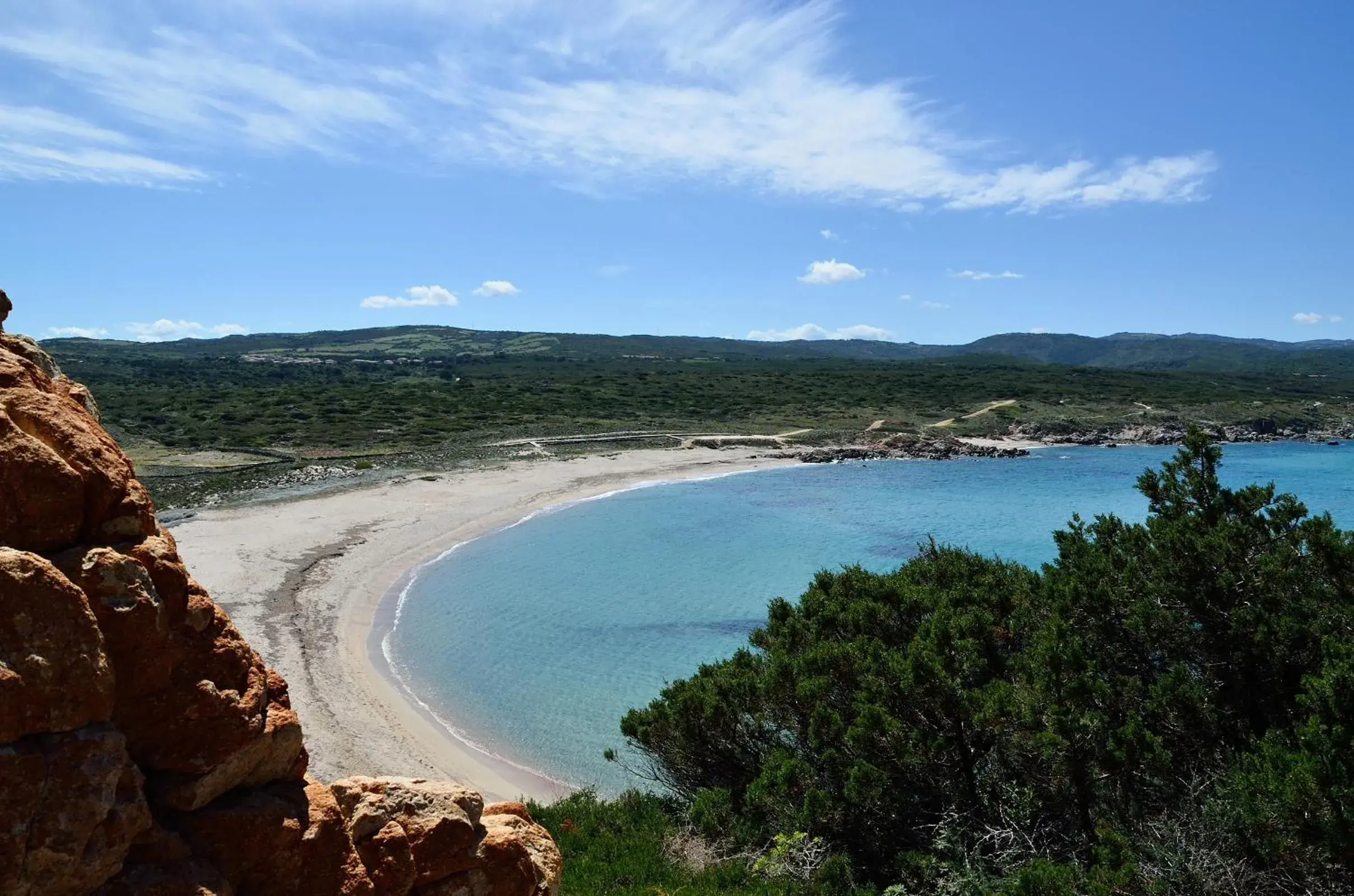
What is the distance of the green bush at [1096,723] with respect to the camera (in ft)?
21.9

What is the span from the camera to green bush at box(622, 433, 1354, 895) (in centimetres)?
667

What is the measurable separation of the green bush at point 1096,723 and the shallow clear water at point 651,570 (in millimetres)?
6095

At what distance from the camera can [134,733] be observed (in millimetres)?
4145

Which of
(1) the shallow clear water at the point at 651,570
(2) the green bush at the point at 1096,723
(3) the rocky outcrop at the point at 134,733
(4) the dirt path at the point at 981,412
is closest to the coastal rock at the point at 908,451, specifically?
(1) the shallow clear water at the point at 651,570

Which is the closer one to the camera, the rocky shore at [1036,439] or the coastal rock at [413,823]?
the coastal rock at [413,823]

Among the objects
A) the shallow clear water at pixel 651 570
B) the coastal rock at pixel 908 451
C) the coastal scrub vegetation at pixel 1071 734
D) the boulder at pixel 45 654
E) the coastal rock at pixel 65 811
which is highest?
the boulder at pixel 45 654

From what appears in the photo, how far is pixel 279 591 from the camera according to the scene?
24.3 meters

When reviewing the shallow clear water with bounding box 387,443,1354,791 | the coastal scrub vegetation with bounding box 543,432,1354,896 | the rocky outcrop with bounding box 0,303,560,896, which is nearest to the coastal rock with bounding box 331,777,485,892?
the rocky outcrop with bounding box 0,303,560,896

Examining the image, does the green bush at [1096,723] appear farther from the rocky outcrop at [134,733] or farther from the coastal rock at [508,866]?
the rocky outcrop at [134,733]

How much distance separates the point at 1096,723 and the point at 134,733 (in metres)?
7.43

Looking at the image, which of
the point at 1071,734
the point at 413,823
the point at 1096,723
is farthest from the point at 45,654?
the point at 1096,723

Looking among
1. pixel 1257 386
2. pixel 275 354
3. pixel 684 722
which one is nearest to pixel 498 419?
pixel 684 722

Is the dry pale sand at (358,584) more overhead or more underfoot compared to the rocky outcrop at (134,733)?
more underfoot

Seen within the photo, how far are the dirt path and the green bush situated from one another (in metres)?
74.5
